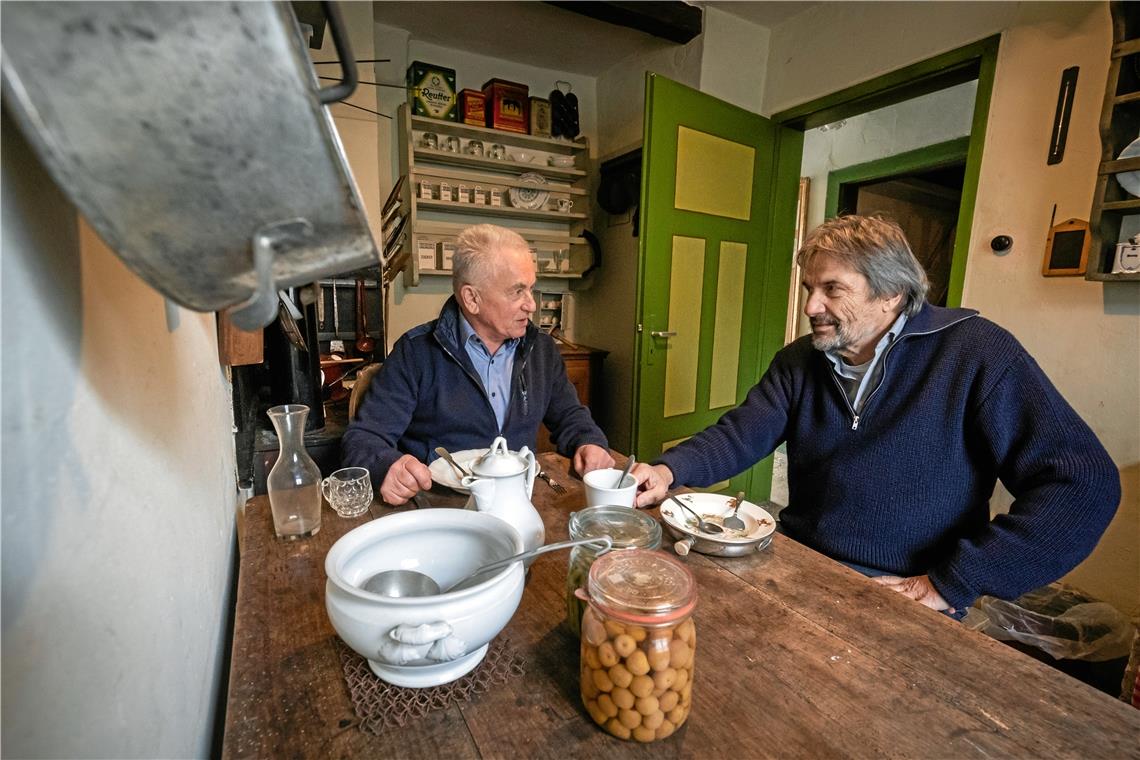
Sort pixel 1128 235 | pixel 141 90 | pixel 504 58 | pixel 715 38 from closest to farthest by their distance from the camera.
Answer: pixel 141 90 < pixel 1128 235 < pixel 715 38 < pixel 504 58

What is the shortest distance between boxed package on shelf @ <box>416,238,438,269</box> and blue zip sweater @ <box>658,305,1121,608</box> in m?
2.27

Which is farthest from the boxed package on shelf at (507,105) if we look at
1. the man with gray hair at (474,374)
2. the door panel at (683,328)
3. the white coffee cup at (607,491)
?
the white coffee cup at (607,491)

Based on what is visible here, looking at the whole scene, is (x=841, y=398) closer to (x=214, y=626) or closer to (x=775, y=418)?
(x=775, y=418)

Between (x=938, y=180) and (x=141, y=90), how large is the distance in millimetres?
5666

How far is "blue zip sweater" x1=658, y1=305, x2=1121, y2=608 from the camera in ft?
3.46

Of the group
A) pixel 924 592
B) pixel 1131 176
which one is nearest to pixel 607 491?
pixel 924 592

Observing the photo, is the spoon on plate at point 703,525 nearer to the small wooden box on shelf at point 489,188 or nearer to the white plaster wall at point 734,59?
the small wooden box on shelf at point 489,188

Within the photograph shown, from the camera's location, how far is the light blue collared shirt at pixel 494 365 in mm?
1677

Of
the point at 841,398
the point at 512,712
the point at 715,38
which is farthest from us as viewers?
the point at 715,38

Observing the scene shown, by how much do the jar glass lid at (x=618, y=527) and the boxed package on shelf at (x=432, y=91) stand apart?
293 centimetres

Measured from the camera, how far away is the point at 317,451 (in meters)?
1.54

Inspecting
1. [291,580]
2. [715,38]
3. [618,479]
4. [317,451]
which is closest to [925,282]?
[618,479]

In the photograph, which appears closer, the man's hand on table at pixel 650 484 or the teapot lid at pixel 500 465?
the teapot lid at pixel 500 465

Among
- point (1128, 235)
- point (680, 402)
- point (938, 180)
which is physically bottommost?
point (680, 402)
